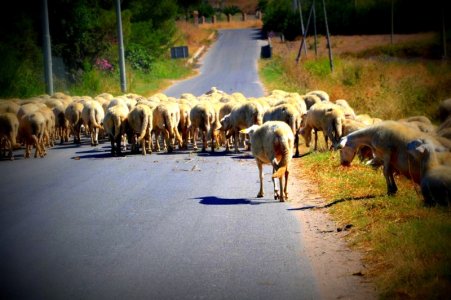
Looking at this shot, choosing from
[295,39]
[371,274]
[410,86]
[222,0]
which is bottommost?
[371,274]

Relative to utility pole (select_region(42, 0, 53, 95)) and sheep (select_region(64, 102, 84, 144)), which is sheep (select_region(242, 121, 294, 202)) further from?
utility pole (select_region(42, 0, 53, 95))

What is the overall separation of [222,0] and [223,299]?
153 metres

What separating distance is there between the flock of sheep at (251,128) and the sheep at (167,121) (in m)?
0.03

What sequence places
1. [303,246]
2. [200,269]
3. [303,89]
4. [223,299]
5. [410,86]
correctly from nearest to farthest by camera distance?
[223,299], [200,269], [303,246], [410,86], [303,89]

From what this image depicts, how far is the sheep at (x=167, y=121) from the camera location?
20.3 metres

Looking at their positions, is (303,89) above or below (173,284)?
above

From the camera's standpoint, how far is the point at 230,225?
1062 cm

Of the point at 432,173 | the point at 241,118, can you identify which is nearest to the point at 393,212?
the point at 432,173

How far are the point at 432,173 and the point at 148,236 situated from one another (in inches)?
162

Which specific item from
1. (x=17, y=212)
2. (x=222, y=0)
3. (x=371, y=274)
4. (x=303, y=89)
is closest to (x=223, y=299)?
(x=371, y=274)

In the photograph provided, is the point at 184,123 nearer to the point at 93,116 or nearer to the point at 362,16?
the point at 93,116

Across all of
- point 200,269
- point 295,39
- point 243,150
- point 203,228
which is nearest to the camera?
point 200,269

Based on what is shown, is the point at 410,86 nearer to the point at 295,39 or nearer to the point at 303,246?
the point at 303,246

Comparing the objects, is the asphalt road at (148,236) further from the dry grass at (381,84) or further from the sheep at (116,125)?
the dry grass at (381,84)
